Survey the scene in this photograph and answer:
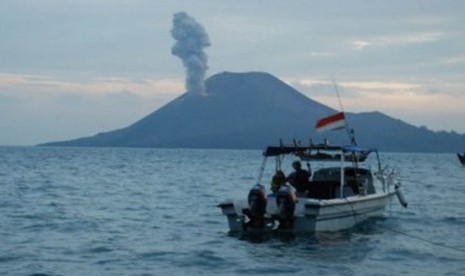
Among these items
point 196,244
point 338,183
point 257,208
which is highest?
point 338,183

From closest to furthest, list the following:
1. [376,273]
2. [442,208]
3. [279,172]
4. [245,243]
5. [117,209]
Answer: [376,273] < [245,243] < [279,172] < [117,209] < [442,208]

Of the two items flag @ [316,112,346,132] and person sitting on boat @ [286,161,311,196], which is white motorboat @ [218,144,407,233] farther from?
flag @ [316,112,346,132]

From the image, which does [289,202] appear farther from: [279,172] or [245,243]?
[279,172]

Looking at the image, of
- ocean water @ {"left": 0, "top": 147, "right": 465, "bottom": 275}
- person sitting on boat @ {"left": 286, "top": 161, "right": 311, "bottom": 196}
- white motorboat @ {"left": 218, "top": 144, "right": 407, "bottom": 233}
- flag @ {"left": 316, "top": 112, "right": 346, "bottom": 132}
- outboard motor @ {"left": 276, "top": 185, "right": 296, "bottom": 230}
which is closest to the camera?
ocean water @ {"left": 0, "top": 147, "right": 465, "bottom": 275}

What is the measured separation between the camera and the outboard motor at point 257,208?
22141 mm

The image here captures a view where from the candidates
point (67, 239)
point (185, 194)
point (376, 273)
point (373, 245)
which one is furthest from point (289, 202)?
point (185, 194)

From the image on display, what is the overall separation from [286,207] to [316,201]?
2.74 ft

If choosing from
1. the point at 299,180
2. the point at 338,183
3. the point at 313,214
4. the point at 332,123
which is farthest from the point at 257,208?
the point at 338,183

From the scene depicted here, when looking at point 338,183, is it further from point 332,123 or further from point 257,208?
point 257,208

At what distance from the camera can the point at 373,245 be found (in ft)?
73.8

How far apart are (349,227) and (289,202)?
354 centimetres

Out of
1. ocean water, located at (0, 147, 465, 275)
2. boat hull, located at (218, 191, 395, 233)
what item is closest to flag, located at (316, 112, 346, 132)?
boat hull, located at (218, 191, 395, 233)

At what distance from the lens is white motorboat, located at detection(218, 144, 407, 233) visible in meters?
22.0

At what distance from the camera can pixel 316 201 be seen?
21922 mm
